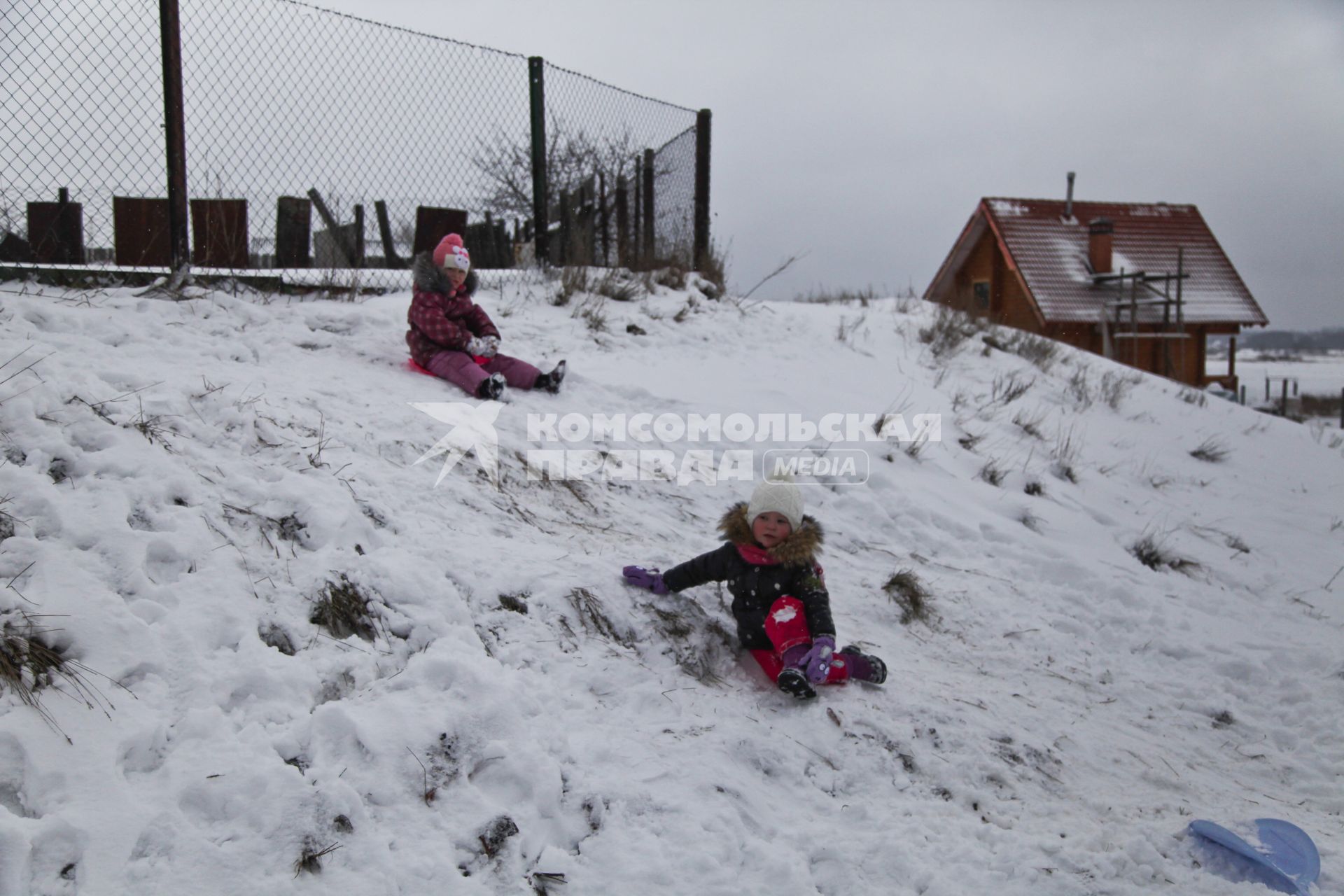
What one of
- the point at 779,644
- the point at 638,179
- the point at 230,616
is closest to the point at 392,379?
the point at 230,616

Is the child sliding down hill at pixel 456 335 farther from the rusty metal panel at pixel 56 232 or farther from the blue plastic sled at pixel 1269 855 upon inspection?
the blue plastic sled at pixel 1269 855

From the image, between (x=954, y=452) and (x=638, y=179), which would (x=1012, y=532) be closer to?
(x=954, y=452)

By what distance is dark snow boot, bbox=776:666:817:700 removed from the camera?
8.56ft

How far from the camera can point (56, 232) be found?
15.9 ft

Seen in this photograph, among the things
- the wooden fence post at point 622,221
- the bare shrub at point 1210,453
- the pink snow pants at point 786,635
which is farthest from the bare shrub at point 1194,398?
the pink snow pants at point 786,635

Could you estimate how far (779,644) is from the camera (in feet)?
9.19

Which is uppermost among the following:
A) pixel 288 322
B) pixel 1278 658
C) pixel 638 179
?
pixel 638 179

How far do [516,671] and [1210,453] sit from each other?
22.6 feet

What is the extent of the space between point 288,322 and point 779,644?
3.67 meters

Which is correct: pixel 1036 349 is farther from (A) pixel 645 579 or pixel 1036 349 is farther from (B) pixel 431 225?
(A) pixel 645 579

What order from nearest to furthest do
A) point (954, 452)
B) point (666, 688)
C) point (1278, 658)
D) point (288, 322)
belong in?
point (666, 688)
point (1278, 658)
point (288, 322)
point (954, 452)

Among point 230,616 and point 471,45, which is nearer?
point 230,616

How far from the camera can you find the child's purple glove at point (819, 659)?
2.66m

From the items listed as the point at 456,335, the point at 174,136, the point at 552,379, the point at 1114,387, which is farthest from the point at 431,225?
the point at 1114,387
